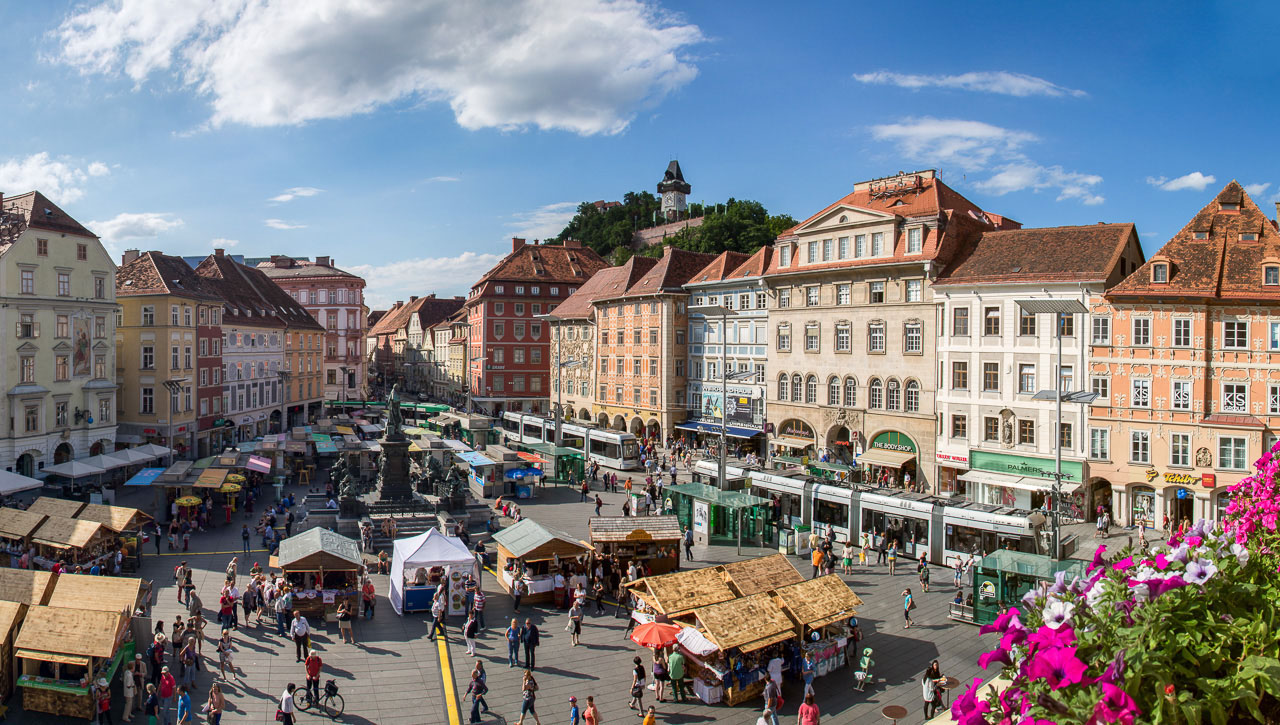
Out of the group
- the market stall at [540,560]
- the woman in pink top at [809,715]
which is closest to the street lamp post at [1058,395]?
the woman in pink top at [809,715]

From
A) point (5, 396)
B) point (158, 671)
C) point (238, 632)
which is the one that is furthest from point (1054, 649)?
point (5, 396)

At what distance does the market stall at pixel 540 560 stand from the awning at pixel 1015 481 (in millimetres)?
22503

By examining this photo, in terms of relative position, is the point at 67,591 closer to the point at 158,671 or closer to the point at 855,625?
the point at 158,671

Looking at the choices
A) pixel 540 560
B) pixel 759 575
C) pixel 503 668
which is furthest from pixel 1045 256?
pixel 503 668

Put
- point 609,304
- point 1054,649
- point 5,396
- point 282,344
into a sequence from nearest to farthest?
1. point 1054,649
2. point 5,396
3. point 609,304
4. point 282,344

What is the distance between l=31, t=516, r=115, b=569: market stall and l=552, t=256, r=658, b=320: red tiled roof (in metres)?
45.1

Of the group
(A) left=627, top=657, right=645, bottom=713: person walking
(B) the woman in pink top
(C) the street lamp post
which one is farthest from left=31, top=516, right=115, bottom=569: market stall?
(C) the street lamp post

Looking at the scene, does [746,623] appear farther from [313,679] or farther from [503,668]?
[313,679]

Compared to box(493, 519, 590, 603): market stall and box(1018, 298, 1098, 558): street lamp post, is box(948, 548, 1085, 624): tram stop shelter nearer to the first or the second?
box(1018, 298, 1098, 558): street lamp post

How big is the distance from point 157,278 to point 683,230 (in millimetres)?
75730

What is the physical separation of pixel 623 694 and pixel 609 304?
5186 cm

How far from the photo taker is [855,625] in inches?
833

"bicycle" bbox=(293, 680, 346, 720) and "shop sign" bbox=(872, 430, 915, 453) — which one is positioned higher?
"shop sign" bbox=(872, 430, 915, 453)

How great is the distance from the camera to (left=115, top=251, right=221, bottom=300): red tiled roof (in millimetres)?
53750
